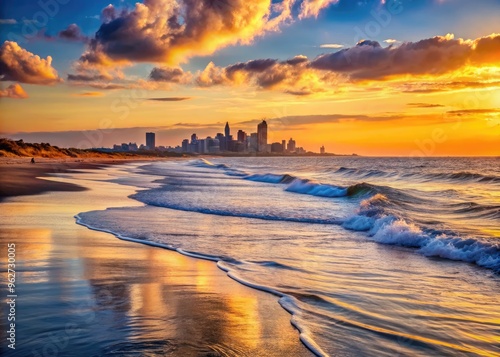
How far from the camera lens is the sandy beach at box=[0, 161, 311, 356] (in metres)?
4.71

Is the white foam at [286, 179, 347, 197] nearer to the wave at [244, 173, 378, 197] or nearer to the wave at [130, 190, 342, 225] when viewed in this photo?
the wave at [244, 173, 378, 197]

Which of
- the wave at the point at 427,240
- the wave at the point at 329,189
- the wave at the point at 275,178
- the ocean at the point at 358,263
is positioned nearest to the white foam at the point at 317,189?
→ the wave at the point at 329,189

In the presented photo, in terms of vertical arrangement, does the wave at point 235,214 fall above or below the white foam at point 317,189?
above

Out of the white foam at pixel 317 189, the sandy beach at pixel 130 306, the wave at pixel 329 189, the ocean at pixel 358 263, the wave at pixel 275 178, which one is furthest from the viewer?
the wave at pixel 275 178

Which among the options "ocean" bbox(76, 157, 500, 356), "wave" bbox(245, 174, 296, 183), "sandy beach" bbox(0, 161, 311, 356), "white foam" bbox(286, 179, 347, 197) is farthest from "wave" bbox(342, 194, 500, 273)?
"wave" bbox(245, 174, 296, 183)

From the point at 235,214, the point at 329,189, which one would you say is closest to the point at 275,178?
the point at 329,189

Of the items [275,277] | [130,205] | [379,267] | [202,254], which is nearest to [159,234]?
[202,254]

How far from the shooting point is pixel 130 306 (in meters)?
5.96

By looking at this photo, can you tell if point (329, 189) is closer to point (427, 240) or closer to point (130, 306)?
point (427, 240)

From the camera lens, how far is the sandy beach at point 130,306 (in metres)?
4.71

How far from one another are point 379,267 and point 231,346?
17.9ft

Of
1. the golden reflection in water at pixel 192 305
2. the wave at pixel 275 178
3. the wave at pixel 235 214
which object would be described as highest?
the golden reflection in water at pixel 192 305

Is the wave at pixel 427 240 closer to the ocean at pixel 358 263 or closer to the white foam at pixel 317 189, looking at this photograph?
the ocean at pixel 358 263

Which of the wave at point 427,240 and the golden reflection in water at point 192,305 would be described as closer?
the golden reflection in water at point 192,305
